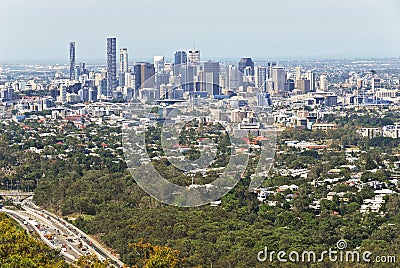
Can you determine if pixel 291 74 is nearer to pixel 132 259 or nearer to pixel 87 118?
pixel 87 118

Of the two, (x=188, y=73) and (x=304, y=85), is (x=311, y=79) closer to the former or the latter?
(x=304, y=85)

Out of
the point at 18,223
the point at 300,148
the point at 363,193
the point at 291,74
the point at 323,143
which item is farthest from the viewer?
the point at 291,74

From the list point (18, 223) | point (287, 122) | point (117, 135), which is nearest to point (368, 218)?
point (18, 223)

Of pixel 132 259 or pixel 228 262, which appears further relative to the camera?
pixel 132 259

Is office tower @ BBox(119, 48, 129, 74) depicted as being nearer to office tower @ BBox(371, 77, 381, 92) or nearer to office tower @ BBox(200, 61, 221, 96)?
office tower @ BBox(371, 77, 381, 92)

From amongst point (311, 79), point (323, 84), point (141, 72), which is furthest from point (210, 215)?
point (323, 84)
